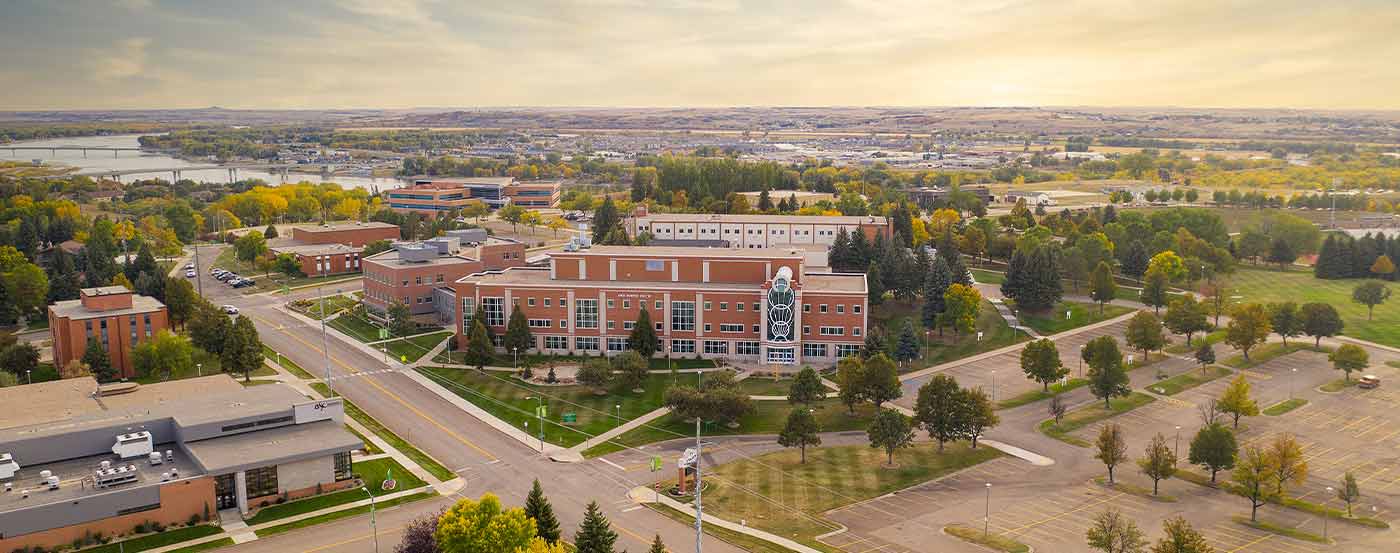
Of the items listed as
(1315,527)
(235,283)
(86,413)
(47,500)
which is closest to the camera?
(47,500)

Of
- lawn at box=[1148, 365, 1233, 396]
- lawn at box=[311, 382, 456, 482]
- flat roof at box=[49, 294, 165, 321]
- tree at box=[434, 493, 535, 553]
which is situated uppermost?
flat roof at box=[49, 294, 165, 321]

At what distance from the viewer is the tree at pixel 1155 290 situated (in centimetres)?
9112

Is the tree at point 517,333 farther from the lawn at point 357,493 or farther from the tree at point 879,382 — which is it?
the tree at point 879,382

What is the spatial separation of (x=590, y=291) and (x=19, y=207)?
109 m

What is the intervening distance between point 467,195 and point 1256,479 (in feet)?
469

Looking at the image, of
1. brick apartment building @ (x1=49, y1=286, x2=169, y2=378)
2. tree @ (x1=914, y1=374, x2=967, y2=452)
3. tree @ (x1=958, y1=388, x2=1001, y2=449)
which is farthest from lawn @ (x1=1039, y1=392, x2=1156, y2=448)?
brick apartment building @ (x1=49, y1=286, x2=169, y2=378)

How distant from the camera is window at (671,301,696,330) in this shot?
79.3 meters

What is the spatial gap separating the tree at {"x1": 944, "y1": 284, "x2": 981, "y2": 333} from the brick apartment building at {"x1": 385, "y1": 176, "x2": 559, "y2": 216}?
98630mm

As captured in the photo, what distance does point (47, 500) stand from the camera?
4719 cm

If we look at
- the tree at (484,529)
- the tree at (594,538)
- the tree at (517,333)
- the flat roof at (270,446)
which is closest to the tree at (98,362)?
the flat roof at (270,446)

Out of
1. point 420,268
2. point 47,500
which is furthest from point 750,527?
point 420,268

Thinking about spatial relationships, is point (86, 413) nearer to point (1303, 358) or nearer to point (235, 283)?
point (235, 283)

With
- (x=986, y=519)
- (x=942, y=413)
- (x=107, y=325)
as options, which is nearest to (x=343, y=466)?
(x=107, y=325)

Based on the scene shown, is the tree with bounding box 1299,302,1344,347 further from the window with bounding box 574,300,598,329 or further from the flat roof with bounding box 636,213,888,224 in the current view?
the window with bounding box 574,300,598,329
